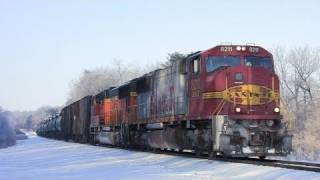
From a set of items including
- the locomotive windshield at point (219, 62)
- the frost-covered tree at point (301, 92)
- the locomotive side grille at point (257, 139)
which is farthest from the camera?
the frost-covered tree at point (301, 92)

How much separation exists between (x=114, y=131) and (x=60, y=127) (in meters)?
33.4

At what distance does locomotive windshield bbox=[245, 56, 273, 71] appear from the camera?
18.1 meters

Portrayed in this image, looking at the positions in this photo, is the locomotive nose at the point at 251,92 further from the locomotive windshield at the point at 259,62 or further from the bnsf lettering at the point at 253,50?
the bnsf lettering at the point at 253,50

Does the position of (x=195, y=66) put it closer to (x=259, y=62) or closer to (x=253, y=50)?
(x=253, y=50)

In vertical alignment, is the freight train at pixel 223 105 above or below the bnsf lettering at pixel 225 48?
below

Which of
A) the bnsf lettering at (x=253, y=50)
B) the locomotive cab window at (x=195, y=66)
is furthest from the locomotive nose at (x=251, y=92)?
the locomotive cab window at (x=195, y=66)

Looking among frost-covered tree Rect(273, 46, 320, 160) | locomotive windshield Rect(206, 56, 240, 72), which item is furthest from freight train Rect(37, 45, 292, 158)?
frost-covered tree Rect(273, 46, 320, 160)

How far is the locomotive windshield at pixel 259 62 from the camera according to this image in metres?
18.1

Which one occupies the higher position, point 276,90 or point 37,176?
point 276,90

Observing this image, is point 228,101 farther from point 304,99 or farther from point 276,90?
point 304,99

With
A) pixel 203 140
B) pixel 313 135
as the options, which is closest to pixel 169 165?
pixel 203 140

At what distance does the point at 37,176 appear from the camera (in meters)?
13.5

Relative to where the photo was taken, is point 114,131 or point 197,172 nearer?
point 197,172

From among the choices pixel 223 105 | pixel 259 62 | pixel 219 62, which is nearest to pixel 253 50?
pixel 259 62
